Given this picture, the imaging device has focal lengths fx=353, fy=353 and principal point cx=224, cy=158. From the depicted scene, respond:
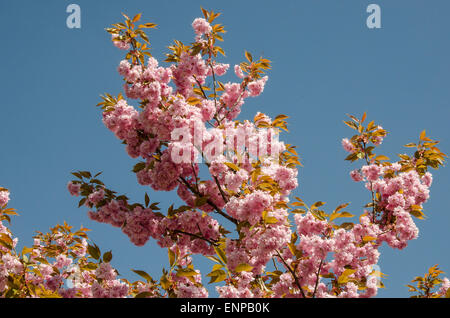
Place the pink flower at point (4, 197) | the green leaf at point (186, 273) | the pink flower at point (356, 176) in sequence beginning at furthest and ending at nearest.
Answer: the pink flower at point (4, 197) → the pink flower at point (356, 176) → the green leaf at point (186, 273)

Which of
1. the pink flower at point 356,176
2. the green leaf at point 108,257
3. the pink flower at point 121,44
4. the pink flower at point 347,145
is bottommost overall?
the green leaf at point 108,257

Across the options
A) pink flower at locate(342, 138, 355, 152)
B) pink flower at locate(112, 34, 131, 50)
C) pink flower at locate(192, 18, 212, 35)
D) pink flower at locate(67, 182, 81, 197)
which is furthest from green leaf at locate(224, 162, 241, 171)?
pink flower at locate(342, 138, 355, 152)

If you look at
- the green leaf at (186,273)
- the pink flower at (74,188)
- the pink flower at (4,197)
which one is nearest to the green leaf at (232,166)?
the green leaf at (186,273)

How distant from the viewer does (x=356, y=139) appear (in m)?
6.46

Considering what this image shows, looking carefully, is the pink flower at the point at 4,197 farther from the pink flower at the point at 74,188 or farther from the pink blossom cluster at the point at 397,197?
the pink blossom cluster at the point at 397,197

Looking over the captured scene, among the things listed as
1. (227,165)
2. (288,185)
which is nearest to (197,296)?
(227,165)

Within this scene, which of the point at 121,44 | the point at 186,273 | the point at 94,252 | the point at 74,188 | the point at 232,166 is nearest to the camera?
the point at 186,273

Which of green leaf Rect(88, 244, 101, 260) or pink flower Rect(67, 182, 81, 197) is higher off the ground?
pink flower Rect(67, 182, 81, 197)

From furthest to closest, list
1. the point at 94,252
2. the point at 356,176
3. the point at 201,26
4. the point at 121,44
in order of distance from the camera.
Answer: the point at 356,176 → the point at 201,26 → the point at 121,44 → the point at 94,252

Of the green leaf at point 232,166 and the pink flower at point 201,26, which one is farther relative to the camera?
the pink flower at point 201,26

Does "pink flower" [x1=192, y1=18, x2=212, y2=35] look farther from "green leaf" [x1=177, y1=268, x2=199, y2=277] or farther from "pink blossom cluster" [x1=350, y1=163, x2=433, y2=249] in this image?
"green leaf" [x1=177, y1=268, x2=199, y2=277]

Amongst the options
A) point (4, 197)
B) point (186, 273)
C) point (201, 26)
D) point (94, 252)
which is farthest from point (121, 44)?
point (4, 197)

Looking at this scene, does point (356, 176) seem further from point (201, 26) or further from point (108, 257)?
point (108, 257)

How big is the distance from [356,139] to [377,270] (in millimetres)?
2447
